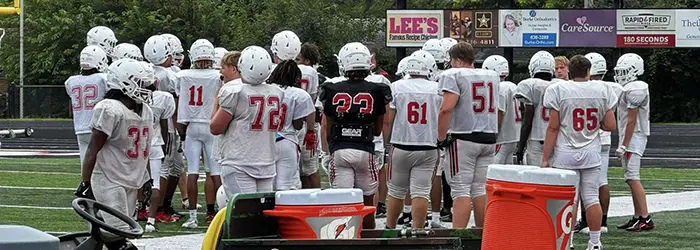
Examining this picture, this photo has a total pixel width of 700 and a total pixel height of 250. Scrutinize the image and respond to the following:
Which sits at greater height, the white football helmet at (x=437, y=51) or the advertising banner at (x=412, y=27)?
the advertising banner at (x=412, y=27)

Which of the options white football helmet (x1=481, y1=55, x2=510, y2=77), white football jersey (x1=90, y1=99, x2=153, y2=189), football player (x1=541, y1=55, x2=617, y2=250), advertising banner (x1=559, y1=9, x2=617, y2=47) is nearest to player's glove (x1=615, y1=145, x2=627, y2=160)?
white football helmet (x1=481, y1=55, x2=510, y2=77)

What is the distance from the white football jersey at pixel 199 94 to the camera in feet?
40.6

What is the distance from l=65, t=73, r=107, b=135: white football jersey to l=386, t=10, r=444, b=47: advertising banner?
23254 millimetres

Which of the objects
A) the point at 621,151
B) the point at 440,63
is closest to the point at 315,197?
the point at 621,151

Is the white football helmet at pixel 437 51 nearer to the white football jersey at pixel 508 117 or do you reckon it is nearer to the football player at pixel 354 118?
the white football jersey at pixel 508 117

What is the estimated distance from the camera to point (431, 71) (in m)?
11.4

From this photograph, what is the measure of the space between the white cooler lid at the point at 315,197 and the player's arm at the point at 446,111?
3218 millimetres

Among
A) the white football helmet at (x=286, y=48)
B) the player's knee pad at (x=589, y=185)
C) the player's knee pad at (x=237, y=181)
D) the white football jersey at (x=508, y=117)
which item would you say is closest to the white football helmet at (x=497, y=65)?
the white football jersey at (x=508, y=117)

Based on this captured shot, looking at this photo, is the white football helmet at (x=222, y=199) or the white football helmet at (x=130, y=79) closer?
the white football helmet at (x=130, y=79)

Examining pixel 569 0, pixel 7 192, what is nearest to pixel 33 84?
pixel 569 0

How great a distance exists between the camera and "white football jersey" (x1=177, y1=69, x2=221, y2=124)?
12375 mm

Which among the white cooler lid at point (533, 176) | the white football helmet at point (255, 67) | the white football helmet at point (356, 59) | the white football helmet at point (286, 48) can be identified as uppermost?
the white football helmet at point (286, 48)

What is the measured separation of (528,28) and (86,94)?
2471 cm

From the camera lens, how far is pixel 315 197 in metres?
7.39
